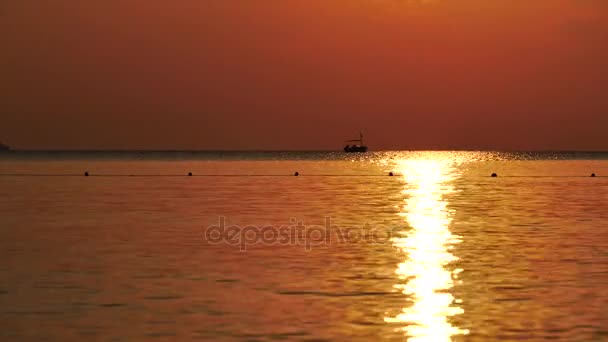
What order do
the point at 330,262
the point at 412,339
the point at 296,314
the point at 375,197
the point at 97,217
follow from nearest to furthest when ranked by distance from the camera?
the point at 412,339, the point at 296,314, the point at 330,262, the point at 97,217, the point at 375,197

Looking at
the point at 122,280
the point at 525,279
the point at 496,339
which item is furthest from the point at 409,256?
the point at 496,339

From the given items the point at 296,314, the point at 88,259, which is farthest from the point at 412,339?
the point at 88,259

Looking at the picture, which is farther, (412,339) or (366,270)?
(366,270)

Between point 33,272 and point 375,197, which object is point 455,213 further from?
point 33,272

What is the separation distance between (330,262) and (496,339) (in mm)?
11777

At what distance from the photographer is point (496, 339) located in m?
17.6

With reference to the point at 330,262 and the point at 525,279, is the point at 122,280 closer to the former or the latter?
the point at 330,262

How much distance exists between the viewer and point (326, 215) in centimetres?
4981

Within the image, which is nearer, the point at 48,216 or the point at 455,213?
the point at 48,216

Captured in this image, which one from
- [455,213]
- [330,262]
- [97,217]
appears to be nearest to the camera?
[330,262]

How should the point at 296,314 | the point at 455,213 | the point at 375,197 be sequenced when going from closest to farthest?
the point at 296,314 → the point at 455,213 → the point at 375,197

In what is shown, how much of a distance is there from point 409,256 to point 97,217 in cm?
2203

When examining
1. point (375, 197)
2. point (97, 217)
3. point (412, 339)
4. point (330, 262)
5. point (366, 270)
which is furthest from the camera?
point (375, 197)

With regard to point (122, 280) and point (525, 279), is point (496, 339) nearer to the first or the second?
point (525, 279)
